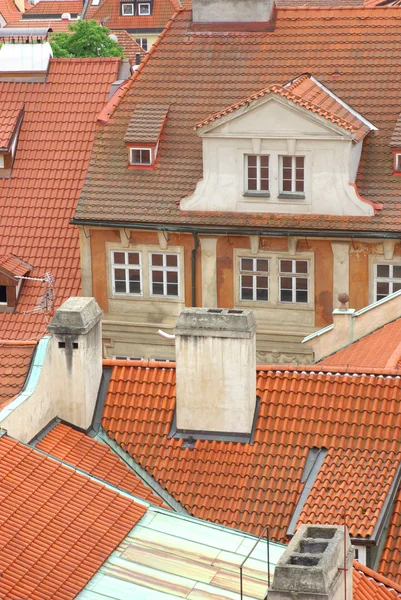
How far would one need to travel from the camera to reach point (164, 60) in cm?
4672

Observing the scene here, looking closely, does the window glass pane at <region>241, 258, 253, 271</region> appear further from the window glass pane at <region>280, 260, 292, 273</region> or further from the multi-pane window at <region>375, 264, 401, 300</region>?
the multi-pane window at <region>375, 264, 401, 300</region>

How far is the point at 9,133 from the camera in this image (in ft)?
158

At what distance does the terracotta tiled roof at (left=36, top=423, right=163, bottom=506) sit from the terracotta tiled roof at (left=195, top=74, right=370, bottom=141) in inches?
685

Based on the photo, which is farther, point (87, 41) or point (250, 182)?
point (87, 41)

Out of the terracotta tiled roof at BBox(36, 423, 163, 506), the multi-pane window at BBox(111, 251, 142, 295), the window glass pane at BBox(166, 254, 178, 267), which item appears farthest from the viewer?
the multi-pane window at BBox(111, 251, 142, 295)

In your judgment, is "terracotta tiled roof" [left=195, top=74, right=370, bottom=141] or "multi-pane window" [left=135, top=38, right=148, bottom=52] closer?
"terracotta tiled roof" [left=195, top=74, right=370, bottom=141]

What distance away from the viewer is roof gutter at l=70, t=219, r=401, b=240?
42.6 m

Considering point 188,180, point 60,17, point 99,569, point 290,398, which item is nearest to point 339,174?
point 188,180

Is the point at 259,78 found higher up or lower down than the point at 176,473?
higher up

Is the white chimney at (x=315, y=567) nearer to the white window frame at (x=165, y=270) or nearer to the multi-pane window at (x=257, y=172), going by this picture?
the multi-pane window at (x=257, y=172)

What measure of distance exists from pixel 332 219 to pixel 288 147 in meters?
2.16

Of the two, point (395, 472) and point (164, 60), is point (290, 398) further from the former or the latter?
point (164, 60)

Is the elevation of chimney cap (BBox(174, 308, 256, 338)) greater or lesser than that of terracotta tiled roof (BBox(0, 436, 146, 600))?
greater

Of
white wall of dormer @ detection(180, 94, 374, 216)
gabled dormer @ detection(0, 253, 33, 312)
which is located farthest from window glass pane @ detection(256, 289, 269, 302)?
gabled dormer @ detection(0, 253, 33, 312)
